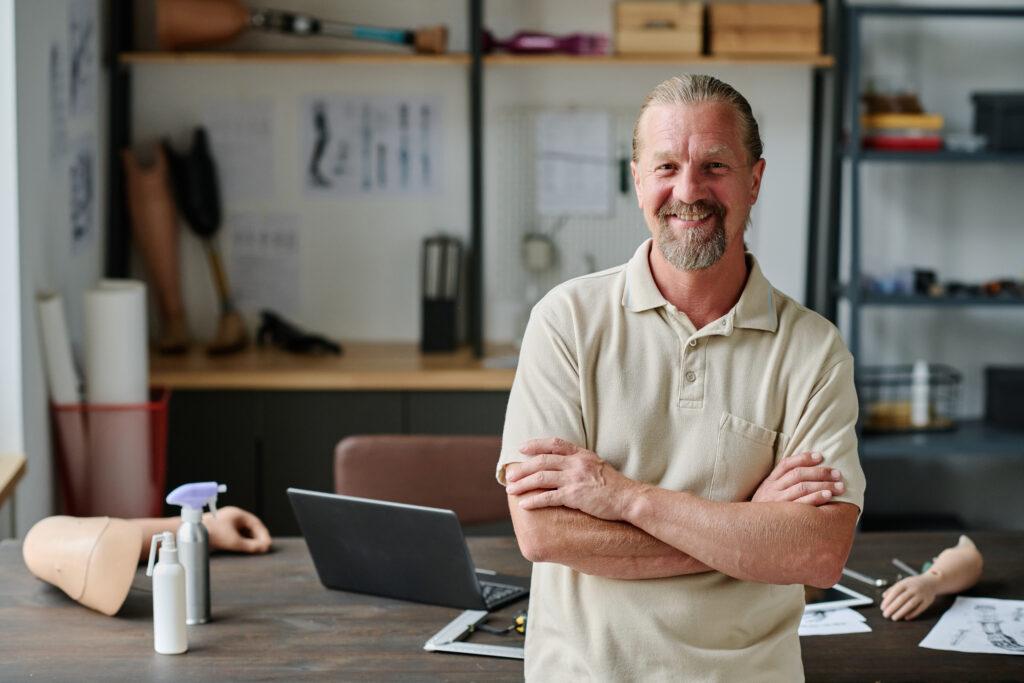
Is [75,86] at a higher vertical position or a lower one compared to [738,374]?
higher

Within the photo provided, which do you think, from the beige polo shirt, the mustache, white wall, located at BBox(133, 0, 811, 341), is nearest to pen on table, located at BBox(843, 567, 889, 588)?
the beige polo shirt

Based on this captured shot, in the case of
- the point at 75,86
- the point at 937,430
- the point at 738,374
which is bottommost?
the point at 937,430

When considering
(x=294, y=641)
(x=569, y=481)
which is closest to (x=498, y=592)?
(x=294, y=641)

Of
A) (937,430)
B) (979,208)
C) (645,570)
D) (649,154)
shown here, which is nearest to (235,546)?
(645,570)

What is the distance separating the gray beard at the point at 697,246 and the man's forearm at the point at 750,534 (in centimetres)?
33

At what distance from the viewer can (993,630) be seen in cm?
219

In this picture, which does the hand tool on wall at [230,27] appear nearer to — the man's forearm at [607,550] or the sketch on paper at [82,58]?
the sketch on paper at [82,58]

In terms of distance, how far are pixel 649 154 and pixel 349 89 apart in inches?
113

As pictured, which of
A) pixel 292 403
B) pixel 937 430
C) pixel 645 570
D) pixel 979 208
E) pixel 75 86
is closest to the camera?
pixel 645 570

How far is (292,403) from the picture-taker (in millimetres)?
4184

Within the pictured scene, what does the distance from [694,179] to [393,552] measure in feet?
2.70

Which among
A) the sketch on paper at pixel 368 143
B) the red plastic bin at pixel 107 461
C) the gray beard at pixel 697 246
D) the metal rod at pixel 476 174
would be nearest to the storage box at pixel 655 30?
the metal rod at pixel 476 174

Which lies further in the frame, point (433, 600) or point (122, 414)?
point (122, 414)

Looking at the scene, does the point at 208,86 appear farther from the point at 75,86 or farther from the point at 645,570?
the point at 645,570
